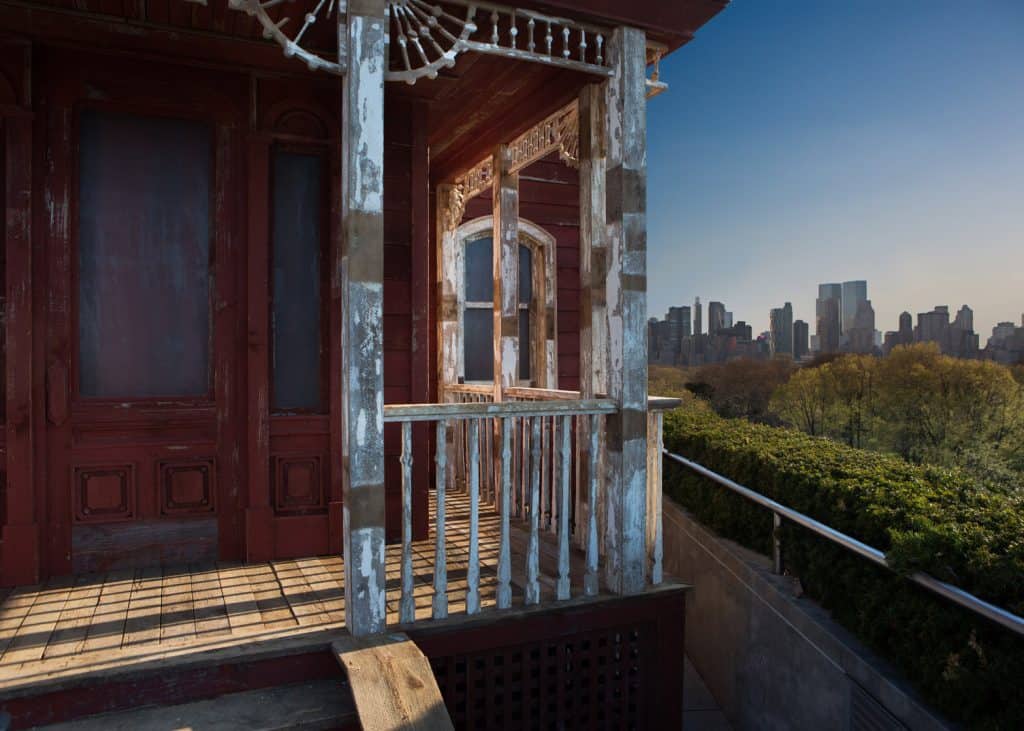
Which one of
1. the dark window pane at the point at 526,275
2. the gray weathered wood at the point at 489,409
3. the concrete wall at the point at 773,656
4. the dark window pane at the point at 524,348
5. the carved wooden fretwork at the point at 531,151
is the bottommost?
the concrete wall at the point at 773,656

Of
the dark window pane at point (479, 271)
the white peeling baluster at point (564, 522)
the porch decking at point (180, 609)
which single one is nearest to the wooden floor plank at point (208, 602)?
the porch decking at point (180, 609)

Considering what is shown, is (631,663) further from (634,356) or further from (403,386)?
(403,386)

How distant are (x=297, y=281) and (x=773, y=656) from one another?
351 centimetres

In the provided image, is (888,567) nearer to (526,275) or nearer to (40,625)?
(40,625)

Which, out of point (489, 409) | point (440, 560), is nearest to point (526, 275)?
point (489, 409)

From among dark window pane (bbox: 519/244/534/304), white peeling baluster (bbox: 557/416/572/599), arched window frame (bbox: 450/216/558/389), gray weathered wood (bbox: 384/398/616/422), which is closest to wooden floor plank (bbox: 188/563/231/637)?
gray weathered wood (bbox: 384/398/616/422)

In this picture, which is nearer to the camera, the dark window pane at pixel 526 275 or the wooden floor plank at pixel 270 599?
the wooden floor plank at pixel 270 599

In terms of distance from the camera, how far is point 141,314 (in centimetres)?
387

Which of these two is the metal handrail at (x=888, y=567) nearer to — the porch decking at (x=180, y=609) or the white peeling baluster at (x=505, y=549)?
the porch decking at (x=180, y=609)

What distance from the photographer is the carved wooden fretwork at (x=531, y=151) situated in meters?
4.31

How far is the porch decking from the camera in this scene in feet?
8.72

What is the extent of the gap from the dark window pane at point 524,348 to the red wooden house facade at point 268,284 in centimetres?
235

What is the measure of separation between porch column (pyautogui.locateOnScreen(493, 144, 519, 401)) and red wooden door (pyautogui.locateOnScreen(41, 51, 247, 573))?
6.52 ft

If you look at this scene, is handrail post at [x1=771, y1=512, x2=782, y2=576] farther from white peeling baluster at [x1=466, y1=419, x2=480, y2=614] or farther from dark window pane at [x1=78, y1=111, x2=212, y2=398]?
dark window pane at [x1=78, y1=111, x2=212, y2=398]
